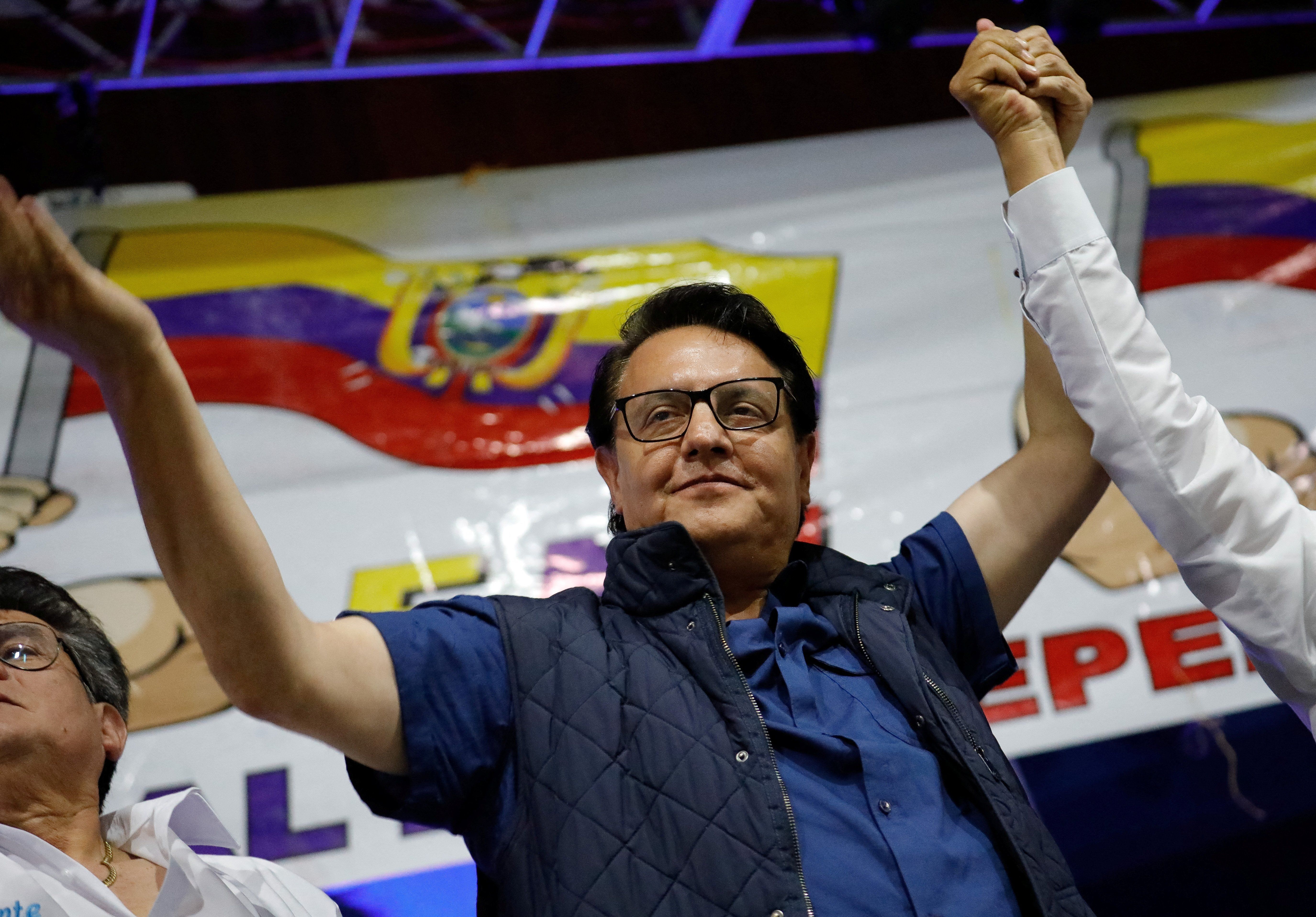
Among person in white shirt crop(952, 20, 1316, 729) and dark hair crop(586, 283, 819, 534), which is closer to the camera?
person in white shirt crop(952, 20, 1316, 729)

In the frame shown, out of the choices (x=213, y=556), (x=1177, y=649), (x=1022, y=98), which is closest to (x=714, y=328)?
(x=1022, y=98)

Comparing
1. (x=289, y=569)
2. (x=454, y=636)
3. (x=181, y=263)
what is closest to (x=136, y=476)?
(x=454, y=636)

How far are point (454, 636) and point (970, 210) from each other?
1.68 metres

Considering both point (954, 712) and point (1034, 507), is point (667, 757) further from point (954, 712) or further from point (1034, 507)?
point (1034, 507)

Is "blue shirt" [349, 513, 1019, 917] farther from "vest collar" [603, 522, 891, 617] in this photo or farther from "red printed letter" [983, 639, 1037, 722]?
"red printed letter" [983, 639, 1037, 722]

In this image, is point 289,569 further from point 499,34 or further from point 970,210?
point 970,210

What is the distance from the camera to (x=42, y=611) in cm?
133

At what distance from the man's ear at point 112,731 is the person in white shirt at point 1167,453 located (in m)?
1.23

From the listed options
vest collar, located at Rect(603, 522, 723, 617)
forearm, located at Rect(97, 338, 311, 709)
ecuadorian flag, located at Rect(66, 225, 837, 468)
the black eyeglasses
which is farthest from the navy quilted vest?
ecuadorian flag, located at Rect(66, 225, 837, 468)

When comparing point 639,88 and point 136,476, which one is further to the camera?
point 639,88

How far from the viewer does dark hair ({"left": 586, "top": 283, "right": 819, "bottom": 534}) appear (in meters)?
1.28

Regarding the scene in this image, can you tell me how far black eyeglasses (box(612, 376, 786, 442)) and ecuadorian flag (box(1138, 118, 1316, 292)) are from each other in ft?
4.38

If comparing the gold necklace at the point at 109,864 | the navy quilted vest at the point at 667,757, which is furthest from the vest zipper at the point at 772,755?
the gold necklace at the point at 109,864

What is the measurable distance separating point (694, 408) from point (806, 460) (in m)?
0.22
